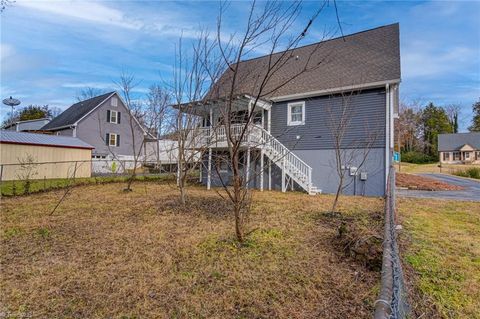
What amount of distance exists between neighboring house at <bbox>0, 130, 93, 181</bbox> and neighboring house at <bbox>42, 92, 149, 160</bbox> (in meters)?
6.78

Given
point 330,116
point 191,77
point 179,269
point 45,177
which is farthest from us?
point 45,177

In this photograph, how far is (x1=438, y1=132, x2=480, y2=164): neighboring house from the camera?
131 ft

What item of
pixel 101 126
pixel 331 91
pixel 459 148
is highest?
pixel 101 126

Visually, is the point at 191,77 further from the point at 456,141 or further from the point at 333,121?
the point at 456,141

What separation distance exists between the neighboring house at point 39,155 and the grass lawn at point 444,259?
1439cm

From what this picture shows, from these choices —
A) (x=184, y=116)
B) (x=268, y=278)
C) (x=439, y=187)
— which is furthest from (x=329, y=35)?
(x=439, y=187)

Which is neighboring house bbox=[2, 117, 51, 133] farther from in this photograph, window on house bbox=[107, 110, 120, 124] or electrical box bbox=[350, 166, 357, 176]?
electrical box bbox=[350, 166, 357, 176]

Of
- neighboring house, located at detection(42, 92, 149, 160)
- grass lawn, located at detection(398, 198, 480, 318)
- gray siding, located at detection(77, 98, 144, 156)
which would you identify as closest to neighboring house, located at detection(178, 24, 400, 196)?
grass lawn, located at detection(398, 198, 480, 318)

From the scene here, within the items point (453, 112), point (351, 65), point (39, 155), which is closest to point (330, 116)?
point (351, 65)

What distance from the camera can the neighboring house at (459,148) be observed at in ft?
131

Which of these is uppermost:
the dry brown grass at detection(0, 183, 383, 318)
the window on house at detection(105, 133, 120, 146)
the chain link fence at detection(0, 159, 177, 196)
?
the window on house at detection(105, 133, 120, 146)

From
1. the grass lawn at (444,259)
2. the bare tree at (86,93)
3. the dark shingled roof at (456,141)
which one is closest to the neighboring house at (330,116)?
the grass lawn at (444,259)

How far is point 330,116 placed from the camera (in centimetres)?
1162

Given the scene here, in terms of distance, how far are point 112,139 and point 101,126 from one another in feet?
6.62
